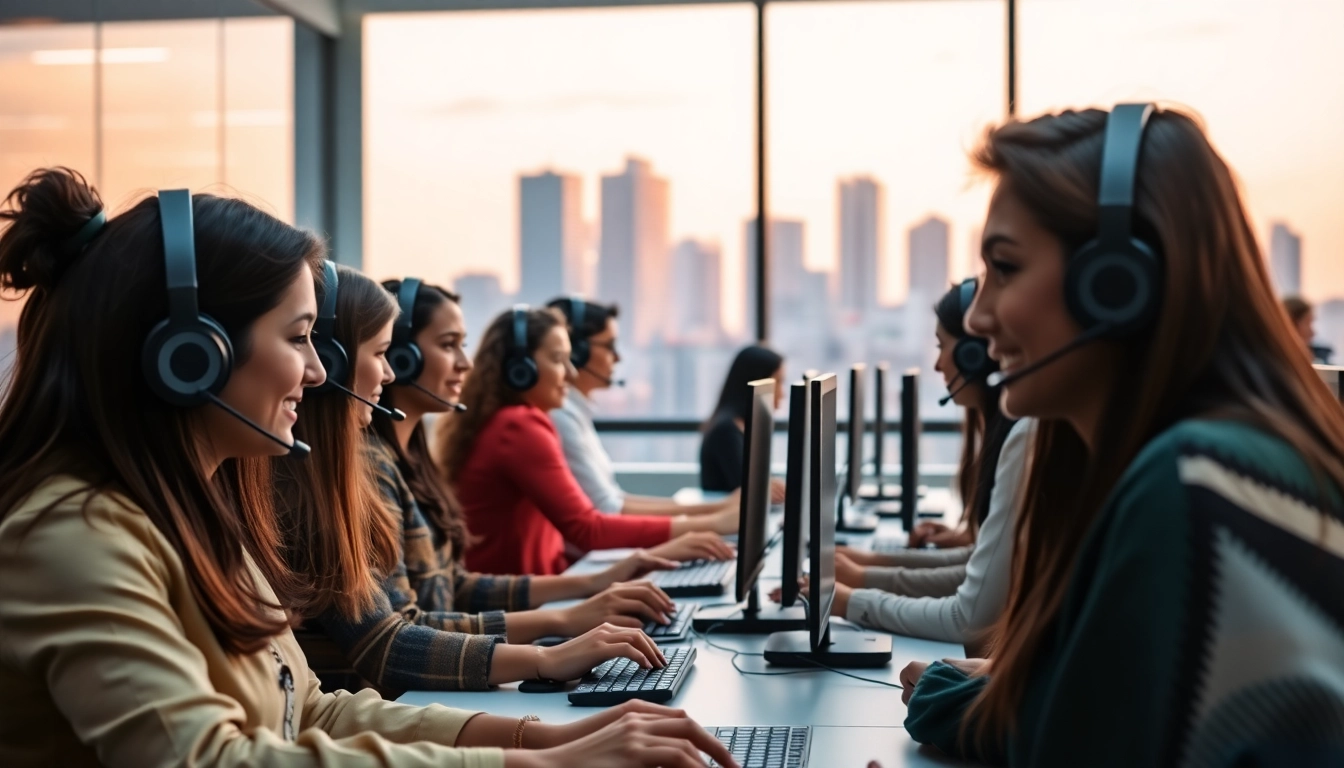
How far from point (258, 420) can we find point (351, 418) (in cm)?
66

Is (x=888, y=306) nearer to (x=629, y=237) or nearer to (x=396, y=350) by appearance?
(x=629, y=237)

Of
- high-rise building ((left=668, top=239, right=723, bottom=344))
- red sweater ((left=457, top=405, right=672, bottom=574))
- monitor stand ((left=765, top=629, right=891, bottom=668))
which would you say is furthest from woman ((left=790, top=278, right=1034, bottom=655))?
high-rise building ((left=668, top=239, right=723, bottom=344))

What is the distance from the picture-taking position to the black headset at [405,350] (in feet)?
8.79

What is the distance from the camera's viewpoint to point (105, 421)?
4.01ft

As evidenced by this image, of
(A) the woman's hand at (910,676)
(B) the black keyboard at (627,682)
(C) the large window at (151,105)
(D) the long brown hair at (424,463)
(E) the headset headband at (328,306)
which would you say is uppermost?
(C) the large window at (151,105)

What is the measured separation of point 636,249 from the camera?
6.12 meters

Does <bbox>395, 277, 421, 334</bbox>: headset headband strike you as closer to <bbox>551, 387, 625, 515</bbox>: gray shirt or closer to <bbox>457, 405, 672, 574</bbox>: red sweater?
<bbox>457, 405, 672, 574</bbox>: red sweater

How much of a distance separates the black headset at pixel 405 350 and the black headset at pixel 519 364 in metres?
0.70

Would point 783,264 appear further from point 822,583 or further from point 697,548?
point 822,583

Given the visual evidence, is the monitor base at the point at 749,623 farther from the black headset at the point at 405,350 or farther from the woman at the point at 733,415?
the woman at the point at 733,415

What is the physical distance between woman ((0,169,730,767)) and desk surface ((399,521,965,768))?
1.01ft

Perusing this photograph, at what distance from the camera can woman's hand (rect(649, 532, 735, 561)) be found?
9.99 feet

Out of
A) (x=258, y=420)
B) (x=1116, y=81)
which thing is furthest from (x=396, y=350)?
(x=1116, y=81)

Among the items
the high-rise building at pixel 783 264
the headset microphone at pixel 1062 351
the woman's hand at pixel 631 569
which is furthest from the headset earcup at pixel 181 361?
the high-rise building at pixel 783 264
